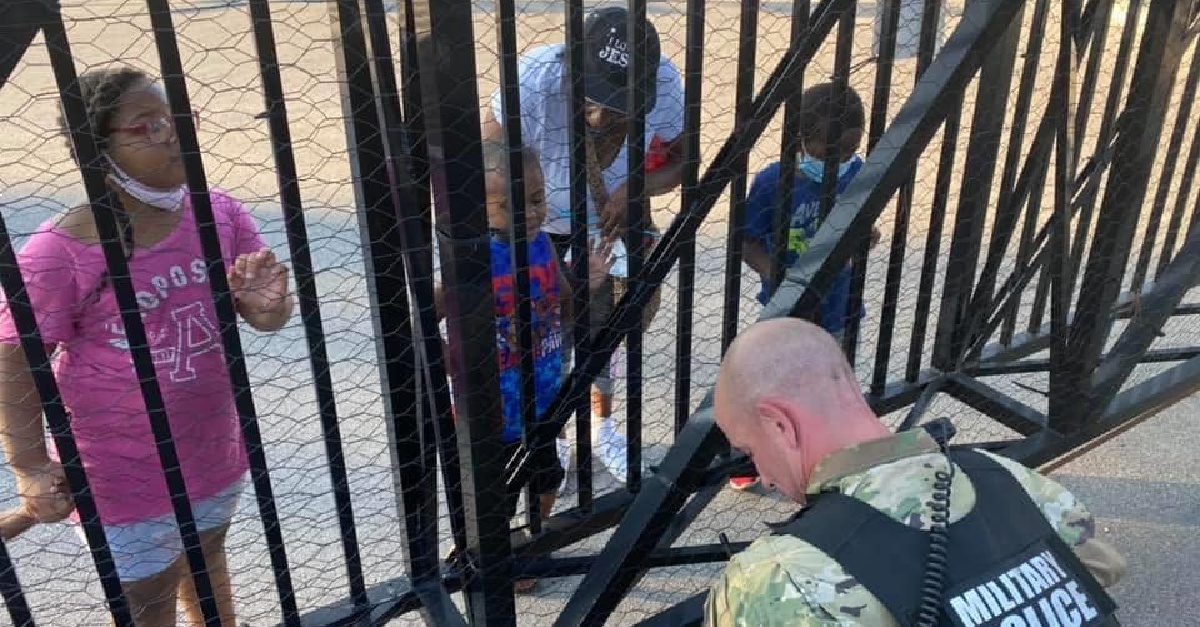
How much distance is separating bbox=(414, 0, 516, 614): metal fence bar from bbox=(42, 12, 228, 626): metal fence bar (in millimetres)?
428

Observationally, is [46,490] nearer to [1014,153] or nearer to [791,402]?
[791,402]

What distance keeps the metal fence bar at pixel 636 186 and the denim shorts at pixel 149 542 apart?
3.22ft

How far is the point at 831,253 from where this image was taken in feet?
6.10

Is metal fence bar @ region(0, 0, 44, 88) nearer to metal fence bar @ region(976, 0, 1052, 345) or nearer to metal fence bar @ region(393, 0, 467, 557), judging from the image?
metal fence bar @ region(393, 0, 467, 557)

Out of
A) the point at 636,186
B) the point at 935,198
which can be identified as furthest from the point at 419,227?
the point at 935,198

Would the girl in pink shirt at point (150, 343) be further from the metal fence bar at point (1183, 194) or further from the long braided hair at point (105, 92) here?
the metal fence bar at point (1183, 194)

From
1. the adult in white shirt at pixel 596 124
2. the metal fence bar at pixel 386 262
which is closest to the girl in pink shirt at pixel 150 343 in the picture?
the metal fence bar at pixel 386 262

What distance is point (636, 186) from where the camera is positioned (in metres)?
2.06

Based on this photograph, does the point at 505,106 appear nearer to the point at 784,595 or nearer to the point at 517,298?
the point at 517,298

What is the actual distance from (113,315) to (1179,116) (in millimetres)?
2971

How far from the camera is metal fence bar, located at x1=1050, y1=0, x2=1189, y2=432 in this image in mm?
2359

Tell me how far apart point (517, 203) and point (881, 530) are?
91cm

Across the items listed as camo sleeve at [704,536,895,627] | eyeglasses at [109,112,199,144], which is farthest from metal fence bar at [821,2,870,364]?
eyeglasses at [109,112,199,144]

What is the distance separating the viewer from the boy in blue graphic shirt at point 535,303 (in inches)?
86.4
